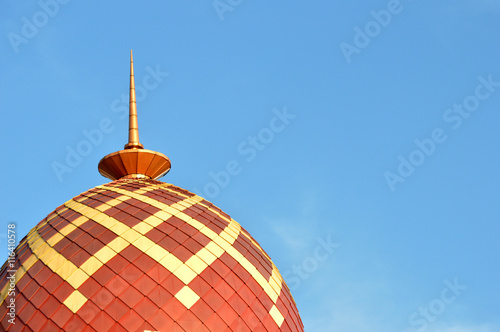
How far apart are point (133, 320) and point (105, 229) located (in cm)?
184

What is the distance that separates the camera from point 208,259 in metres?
11.2

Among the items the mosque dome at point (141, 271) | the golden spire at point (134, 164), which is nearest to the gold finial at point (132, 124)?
the golden spire at point (134, 164)

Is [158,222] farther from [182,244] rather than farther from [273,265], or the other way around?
[273,265]

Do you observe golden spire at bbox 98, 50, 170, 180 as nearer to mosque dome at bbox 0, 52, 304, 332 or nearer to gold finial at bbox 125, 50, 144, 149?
gold finial at bbox 125, 50, 144, 149

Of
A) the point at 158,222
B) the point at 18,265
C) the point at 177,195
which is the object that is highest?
the point at 177,195

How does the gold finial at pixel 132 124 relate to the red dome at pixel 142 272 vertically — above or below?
above

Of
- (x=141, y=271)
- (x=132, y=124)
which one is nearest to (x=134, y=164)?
(x=132, y=124)

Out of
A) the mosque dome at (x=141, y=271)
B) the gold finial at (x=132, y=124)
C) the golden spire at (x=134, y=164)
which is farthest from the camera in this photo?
the gold finial at (x=132, y=124)

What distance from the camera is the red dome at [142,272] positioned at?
1014 cm

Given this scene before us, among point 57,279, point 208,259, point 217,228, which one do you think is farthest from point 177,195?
point 57,279

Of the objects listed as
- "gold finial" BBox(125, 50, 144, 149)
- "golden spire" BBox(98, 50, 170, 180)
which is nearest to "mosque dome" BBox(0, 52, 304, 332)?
"golden spire" BBox(98, 50, 170, 180)

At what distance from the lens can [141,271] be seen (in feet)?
34.7

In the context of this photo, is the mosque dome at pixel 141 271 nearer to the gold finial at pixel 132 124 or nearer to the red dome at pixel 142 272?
the red dome at pixel 142 272

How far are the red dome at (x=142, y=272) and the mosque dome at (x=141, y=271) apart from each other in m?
0.01
